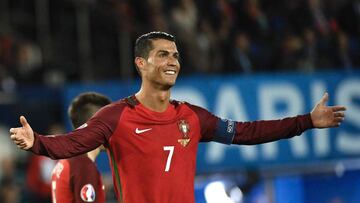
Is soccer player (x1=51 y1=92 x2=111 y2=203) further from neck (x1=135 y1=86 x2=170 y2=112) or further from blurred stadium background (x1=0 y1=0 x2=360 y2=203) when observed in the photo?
blurred stadium background (x1=0 y1=0 x2=360 y2=203)

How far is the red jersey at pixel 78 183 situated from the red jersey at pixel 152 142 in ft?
0.94

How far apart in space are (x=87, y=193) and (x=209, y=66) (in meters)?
6.89

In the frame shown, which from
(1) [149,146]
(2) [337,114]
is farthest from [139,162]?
(2) [337,114]

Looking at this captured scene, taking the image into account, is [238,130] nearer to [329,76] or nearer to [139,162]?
[139,162]

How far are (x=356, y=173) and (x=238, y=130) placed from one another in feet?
10.2

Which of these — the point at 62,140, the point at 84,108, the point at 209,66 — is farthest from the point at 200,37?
the point at 62,140

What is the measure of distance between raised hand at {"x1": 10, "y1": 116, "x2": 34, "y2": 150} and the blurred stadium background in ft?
13.1

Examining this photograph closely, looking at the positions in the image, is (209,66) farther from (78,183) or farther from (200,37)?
(78,183)

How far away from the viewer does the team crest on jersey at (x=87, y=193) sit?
5.24 metres

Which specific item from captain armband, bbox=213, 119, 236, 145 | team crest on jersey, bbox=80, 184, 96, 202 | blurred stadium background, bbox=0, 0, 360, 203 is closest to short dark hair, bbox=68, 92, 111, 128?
team crest on jersey, bbox=80, 184, 96, 202

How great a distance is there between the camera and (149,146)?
16.2 ft

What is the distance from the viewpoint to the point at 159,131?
501cm

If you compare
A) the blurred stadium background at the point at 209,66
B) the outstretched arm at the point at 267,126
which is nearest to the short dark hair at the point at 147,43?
the outstretched arm at the point at 267,126

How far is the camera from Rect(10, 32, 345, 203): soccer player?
16.1ft
